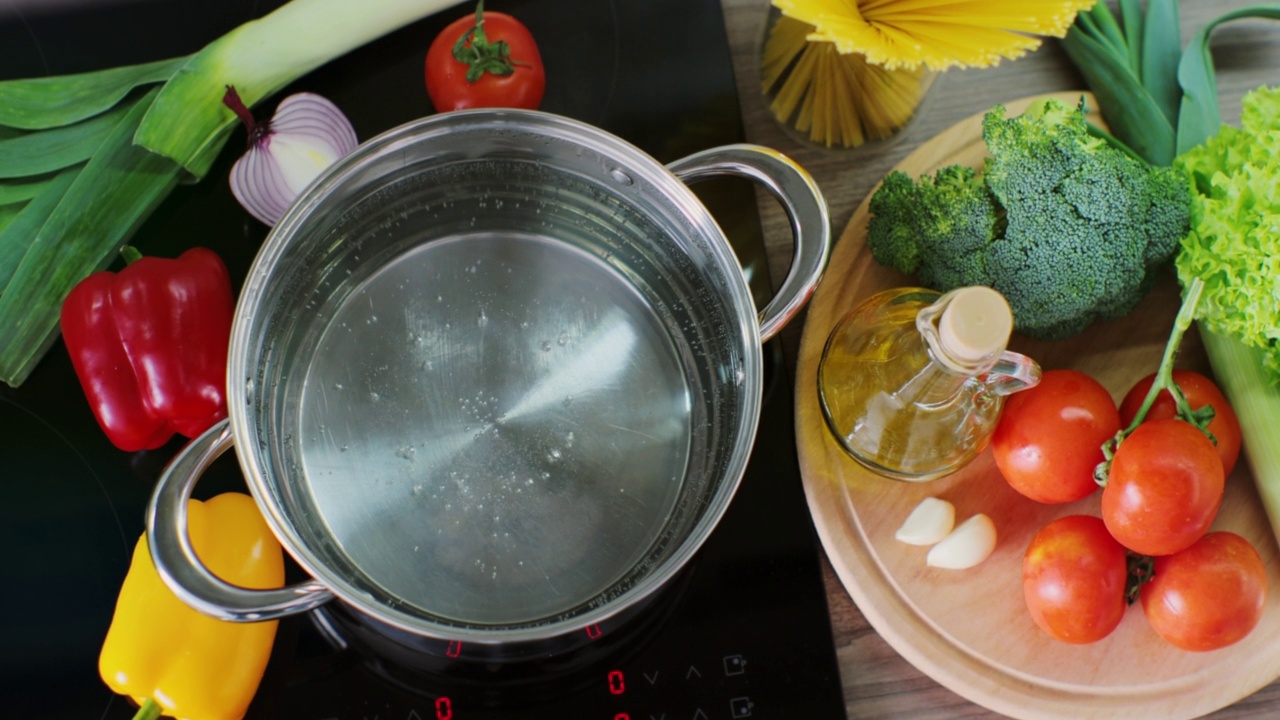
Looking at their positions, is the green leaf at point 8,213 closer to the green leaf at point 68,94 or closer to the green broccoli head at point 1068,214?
the green leaf at point 68,94

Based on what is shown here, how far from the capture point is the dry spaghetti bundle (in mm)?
737

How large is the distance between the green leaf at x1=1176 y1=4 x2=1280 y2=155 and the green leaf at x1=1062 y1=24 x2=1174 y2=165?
15 millimetres

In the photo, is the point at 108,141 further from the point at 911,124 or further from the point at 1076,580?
the point at 1076,580

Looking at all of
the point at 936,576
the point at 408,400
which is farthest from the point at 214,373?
the point at 936,576

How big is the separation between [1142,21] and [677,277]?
55 cm

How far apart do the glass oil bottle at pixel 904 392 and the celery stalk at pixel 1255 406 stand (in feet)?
0.76

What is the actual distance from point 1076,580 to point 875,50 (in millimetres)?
459

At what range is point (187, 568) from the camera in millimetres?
636

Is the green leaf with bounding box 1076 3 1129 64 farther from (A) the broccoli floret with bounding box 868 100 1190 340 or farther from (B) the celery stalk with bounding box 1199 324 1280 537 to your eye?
(B) the celery stalk with bounding box 1199 324 1280 537

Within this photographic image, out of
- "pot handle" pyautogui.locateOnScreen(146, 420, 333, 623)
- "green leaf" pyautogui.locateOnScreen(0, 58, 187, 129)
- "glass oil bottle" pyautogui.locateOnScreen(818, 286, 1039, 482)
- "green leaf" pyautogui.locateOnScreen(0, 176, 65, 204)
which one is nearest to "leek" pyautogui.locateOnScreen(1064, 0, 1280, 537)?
"glass oil bottle" pyautogui.locateOnScreen(818, 286, 1039, 482)

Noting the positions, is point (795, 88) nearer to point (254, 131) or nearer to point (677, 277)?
point (677, 277)

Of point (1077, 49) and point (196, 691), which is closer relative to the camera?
point (196, 691)

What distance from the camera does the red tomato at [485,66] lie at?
0.85 metres

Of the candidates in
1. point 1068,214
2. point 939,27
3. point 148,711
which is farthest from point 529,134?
point 148,711
